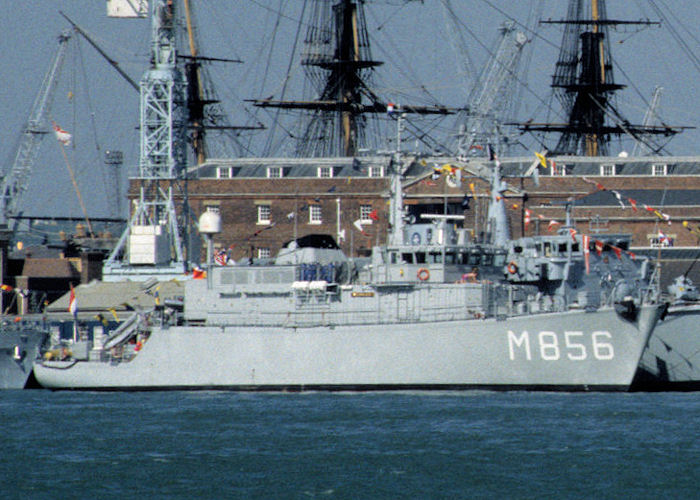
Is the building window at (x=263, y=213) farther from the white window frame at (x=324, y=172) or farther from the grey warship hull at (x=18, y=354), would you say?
the grey warship hull at (x=18, y=354)

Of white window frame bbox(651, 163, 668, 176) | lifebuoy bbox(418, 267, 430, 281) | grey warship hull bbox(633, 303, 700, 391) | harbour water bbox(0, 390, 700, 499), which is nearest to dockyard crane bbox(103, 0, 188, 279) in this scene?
lifebuoy bbox(418, 267, 430, 281)

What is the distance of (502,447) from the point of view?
117ft

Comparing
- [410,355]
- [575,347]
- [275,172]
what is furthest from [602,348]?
[275,172]

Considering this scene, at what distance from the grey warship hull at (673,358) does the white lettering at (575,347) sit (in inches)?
229

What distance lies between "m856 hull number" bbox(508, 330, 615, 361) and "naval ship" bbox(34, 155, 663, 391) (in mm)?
32

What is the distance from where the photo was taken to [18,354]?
5372cm

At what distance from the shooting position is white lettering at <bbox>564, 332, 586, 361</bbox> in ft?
151

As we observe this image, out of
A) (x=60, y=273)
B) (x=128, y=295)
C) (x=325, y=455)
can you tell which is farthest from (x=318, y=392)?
(x=60, y=273)

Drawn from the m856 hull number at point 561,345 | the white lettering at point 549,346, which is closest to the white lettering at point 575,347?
the m856 hull number at point 561,345

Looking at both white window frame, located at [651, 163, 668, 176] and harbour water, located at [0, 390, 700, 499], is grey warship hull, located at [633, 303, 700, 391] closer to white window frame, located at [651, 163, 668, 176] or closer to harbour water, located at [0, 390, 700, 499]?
harbour water, located at [0, 390, 700, 499]

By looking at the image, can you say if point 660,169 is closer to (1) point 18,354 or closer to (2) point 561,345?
(2) point 561,345

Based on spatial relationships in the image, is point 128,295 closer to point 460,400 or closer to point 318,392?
point 318,392

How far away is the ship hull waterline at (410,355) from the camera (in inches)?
1816

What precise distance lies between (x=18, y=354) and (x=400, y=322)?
1528 centimetres
